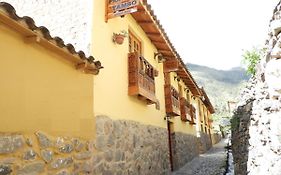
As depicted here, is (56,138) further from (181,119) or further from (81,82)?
(181,119)

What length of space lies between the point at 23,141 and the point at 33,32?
1.22m

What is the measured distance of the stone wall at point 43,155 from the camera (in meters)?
2.87

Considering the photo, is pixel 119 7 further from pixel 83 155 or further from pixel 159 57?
pixel 159 57

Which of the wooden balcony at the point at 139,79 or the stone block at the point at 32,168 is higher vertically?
the wooden balcony at the point at 139,79

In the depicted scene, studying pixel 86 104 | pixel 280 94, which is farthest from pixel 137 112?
pixel 280 94

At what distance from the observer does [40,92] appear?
348 centimetres

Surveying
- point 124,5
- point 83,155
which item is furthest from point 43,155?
point 124,5

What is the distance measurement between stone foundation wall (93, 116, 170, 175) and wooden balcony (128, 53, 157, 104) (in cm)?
68

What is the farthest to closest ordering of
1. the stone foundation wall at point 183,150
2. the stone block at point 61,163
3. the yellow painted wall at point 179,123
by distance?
the yellow painted wall at point 179,123 → the stone foundation wall at point 183,150 → the stone block at point 61,163

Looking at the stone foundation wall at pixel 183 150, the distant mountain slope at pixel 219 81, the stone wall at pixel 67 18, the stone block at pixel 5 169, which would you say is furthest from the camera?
the distant mountain slope at pixel 219 81

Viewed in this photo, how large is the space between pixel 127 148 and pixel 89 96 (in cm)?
172

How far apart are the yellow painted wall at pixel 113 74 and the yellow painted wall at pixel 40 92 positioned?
0.53 metres

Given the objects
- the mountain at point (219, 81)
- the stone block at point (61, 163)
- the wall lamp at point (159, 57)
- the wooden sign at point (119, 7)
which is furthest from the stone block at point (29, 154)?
the mountain at point (219, 81)

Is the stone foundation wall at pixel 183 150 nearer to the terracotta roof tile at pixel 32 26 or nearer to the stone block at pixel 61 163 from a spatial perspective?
the stone block at pixel 61 163
